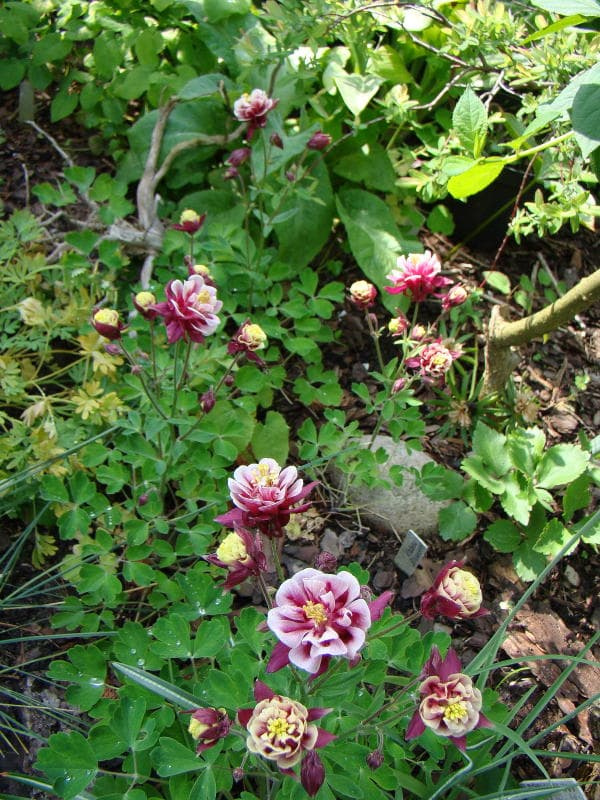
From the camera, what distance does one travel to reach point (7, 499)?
6.19 ft

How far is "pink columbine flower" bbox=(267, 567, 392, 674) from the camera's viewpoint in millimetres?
958

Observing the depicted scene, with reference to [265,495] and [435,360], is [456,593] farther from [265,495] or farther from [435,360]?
[435,360]

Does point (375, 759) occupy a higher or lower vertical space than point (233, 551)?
lower

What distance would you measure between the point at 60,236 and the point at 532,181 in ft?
5.79

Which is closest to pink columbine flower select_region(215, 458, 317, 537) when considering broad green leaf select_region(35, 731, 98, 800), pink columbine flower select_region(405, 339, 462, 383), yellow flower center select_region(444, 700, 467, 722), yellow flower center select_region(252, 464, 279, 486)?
yellow flower center select_region(252, 464, 279, 486)

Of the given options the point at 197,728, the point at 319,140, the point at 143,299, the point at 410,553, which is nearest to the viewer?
the point at 197,728

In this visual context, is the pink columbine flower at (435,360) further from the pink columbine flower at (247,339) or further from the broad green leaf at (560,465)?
the broad green leaf at (560,465)

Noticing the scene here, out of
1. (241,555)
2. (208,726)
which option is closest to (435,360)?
(241,555)

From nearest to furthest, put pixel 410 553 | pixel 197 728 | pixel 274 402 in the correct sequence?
pixel 197 728, pixel 410 553, pixel 274 402

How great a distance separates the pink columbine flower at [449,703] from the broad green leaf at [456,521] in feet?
3.28

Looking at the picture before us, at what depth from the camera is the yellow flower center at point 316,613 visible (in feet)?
3.22

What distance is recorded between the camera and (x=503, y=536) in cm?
205

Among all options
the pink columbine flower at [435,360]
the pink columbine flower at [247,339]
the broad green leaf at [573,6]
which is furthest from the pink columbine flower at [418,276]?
the broad green leaf at [573,6]

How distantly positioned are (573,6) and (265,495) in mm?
1006
